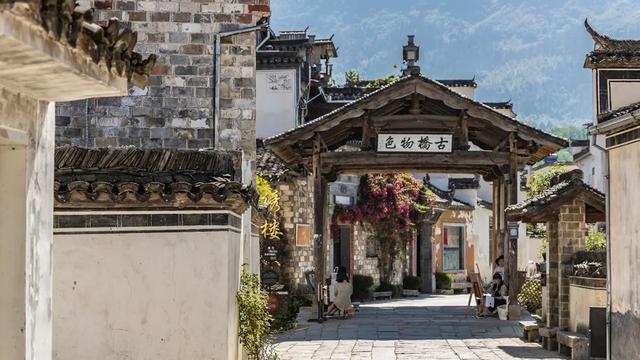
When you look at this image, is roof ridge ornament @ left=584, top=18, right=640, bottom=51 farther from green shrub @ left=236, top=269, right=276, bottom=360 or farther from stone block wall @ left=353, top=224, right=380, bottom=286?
stone block wall @ left=353, top=224, right=380, bottom=286

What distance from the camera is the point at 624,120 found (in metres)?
12.1

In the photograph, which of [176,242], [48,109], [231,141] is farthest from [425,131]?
[48,109]

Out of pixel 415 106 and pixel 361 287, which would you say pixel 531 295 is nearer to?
pixel 415 106

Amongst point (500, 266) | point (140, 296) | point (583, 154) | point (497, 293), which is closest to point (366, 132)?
point (500, 266)

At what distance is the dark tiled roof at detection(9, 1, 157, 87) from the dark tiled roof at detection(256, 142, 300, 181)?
862 inches

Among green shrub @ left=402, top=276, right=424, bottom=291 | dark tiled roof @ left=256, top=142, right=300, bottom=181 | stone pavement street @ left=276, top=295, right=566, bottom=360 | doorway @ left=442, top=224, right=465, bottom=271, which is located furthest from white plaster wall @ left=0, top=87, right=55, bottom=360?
doorway @ left=442, top=224, right=465, bottom=271

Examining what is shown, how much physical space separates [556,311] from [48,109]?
39.6 ft

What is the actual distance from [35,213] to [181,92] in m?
8.46

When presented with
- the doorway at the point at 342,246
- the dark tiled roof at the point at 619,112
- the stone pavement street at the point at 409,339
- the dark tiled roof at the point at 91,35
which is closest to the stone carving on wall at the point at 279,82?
the doorway at the point at 342,246

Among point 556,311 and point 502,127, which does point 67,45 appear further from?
point 502,127

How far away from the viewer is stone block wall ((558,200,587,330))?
16828 mm

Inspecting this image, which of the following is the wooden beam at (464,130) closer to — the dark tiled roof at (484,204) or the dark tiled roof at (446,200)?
the dark tiled roof at (446,200)

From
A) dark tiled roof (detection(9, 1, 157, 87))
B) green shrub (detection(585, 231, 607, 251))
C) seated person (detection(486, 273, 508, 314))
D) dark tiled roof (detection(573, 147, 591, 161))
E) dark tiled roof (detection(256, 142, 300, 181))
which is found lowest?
seated person (detection(486, 273, 508, 314))

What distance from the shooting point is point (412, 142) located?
75.8 feet
